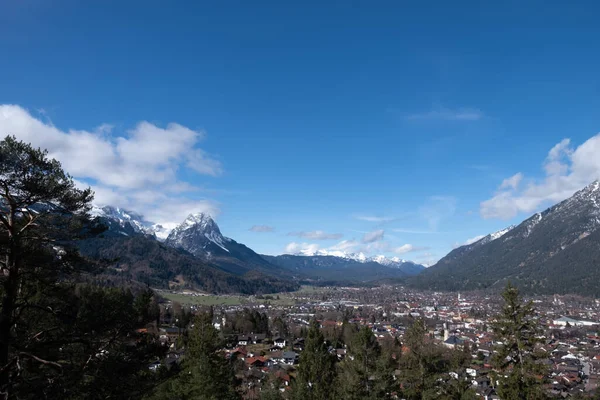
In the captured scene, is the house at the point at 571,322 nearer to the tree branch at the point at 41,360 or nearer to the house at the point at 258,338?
the house at the point at 258,338

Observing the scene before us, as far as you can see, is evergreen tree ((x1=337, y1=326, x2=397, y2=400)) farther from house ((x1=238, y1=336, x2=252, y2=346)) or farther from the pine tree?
house ((x1=238, y1=336, x2=252, y2=346))

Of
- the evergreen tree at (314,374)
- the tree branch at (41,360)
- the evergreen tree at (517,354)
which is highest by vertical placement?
the tree branch at (41,360)

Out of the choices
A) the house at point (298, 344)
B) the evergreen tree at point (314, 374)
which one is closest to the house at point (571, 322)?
the house at point (298, 344)

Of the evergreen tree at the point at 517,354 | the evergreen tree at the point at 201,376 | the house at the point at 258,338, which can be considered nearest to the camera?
the evergreen tree at the point at 517,354

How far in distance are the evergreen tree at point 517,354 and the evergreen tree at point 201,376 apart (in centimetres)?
1302

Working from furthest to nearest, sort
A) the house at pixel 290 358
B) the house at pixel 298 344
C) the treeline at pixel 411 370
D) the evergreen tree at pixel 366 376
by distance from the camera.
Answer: the house at pixel 298 344
the house at pixel 290 358
the evergreen tree at pixel 366 376
the treeline at pixel 411 370

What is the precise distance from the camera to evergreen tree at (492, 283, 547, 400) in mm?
15672

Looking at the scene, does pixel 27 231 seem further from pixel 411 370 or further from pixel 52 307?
pixel 411 370

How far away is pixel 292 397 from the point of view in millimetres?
28031

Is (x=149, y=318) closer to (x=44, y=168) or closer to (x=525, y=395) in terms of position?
(x=44, y=168)

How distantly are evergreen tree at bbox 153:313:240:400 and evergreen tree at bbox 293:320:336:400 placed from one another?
21.0ft

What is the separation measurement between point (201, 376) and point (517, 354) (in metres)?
14.4

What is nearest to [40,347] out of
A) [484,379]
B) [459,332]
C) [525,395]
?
[525,395]

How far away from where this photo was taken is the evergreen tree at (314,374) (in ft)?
86.8
